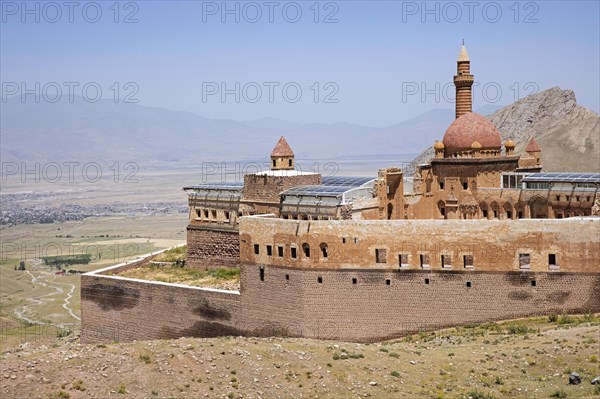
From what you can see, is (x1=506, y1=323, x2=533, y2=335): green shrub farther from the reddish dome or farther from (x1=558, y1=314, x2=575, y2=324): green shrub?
the reddish dome

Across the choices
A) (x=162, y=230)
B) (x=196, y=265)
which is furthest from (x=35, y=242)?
(x=196, y=265)

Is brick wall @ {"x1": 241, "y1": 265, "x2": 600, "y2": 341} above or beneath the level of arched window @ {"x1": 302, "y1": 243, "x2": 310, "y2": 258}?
beneath

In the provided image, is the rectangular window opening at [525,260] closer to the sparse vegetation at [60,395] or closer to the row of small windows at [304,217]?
the row of small windows at [304,217]

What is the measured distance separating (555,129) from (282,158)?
7642 cm

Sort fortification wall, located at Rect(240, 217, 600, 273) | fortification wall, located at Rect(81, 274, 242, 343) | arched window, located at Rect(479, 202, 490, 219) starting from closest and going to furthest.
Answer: fortification wall, located at Rect(240, 217, 600, 273), fortification wall, located at Rect(81, 274, 242, 343), arched window, located at Rect(479, 202, 490, 219)

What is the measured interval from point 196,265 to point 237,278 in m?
5.00

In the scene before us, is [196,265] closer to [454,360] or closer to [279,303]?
[279,303]

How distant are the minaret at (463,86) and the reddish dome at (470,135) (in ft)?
11.8

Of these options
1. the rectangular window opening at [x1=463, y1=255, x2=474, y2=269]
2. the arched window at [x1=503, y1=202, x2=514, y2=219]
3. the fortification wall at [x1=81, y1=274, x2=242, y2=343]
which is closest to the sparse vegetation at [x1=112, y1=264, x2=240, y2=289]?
the fortification wall at [x1=81, y1=274, x2=242, y2=343]

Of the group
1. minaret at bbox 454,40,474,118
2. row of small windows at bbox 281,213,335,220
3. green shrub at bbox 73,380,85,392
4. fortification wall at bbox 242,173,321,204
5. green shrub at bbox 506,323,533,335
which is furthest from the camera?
minaret at bbox 454,40,474,118

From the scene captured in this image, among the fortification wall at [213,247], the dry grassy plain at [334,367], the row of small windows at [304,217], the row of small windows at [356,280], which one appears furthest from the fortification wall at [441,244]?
the fortification wall at [213,247]

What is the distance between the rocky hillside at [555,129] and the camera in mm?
103375

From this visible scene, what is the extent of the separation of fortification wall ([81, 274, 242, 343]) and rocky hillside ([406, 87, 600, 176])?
66002mm

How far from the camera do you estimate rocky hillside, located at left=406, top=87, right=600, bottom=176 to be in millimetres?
103375
